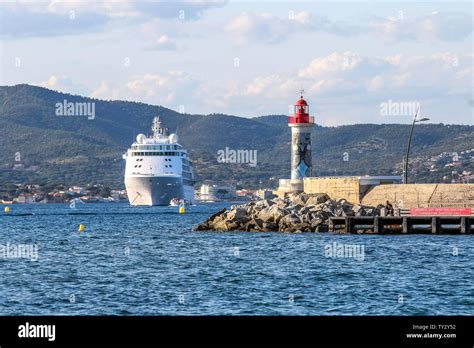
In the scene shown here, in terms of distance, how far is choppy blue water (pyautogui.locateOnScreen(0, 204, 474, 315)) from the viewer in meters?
23.7

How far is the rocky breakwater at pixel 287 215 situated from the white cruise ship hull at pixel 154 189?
64.9m

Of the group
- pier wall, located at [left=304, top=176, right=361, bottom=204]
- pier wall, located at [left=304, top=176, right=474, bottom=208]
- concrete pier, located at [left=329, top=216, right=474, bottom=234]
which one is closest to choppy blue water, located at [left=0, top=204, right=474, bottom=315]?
concrete pier, located at [left=329, top=216, right=474, bottom=234]

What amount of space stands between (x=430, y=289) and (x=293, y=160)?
1713 inches

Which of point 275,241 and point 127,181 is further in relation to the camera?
point 127,181

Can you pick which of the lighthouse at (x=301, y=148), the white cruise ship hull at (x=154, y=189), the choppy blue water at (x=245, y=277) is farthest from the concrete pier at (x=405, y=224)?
the white cruise ship hull at (x=154, y=189)

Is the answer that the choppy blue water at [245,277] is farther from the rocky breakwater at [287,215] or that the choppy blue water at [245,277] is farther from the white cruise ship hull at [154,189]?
the white cruise ship hull at [154,189]

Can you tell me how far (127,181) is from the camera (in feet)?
418

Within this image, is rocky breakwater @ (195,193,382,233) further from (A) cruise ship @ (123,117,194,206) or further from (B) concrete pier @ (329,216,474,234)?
(A) cruise ship @ (123,117,194,206)

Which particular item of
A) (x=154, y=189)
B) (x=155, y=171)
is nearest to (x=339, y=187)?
(x=155, y=171)

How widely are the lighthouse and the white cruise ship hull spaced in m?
55.5

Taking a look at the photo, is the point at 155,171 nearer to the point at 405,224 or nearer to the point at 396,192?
the point at 396,192
